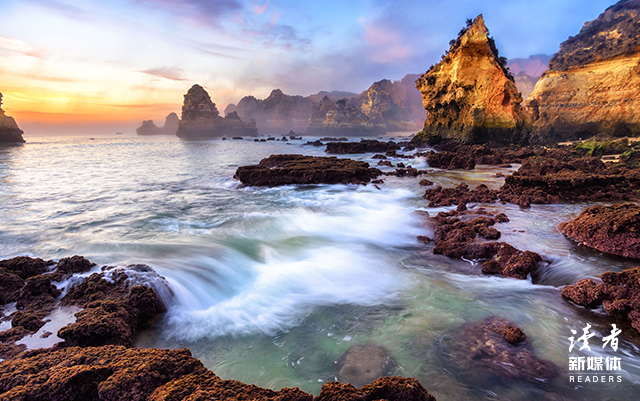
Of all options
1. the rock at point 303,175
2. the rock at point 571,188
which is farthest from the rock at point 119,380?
the rock at point 303,175

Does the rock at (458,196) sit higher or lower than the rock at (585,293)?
higher

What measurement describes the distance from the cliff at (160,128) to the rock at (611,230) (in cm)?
16748

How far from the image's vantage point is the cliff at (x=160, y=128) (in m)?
143

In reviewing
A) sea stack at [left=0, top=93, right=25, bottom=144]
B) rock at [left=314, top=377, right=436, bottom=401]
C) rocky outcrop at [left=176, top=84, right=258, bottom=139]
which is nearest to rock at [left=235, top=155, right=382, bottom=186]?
rock at [left=314, top=377, right=436, bottom=401]

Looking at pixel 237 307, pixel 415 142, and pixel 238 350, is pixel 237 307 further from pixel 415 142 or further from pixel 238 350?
pixel 415 142

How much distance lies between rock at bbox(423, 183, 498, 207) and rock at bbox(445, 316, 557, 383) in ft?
20.6

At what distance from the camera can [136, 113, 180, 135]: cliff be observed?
469 feet

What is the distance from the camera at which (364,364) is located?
308 cm

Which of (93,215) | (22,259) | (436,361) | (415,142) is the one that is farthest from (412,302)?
(415,142)

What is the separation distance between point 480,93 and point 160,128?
162m

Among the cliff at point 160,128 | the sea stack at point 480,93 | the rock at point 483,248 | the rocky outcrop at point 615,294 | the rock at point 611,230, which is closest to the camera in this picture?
the rocky outcrop at point 615,294

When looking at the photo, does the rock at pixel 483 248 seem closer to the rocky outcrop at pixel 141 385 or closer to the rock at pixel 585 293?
the rock at pixel 585 293

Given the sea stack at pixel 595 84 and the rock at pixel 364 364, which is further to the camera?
the sea stack at pixel 595 84

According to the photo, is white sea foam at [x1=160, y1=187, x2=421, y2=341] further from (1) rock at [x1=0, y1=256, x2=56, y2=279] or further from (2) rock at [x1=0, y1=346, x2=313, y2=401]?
(1) rock at [x1=0, y1=256, x2=56, y2=279]
